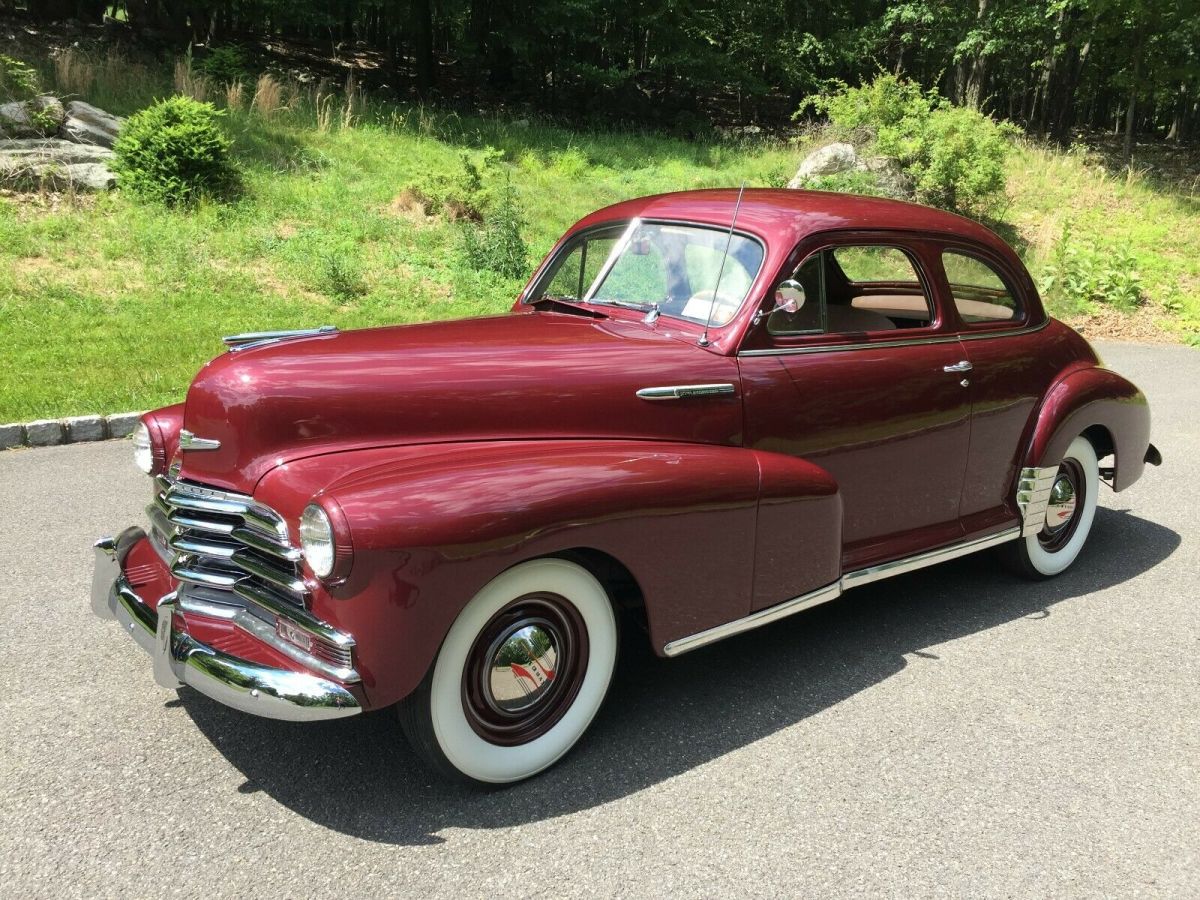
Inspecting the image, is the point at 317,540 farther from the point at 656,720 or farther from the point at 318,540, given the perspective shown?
the point at 656,720

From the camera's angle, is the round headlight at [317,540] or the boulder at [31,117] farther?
the boulder at [31,117]

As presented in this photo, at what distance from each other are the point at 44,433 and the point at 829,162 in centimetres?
1290

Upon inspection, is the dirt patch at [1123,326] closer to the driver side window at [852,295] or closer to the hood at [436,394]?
the driver side window at [852,295]

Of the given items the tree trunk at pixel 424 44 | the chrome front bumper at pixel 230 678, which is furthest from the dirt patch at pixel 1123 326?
the tree trunk at pixel 424 44

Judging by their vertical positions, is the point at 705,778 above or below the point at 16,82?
below

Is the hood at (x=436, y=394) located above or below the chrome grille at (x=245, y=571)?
above

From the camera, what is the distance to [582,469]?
284cm

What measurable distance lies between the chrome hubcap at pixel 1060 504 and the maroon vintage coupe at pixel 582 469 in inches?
9.5

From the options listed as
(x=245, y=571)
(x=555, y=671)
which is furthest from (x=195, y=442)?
(x=555, y=671)

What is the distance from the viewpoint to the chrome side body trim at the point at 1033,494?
4.32m

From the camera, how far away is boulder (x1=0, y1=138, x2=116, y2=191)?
11.3 metres

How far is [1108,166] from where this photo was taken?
2238cm

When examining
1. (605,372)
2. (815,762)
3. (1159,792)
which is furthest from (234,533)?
(1159,792)

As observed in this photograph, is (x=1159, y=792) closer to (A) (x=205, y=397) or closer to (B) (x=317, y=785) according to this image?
(B) (x=317, y=785)
